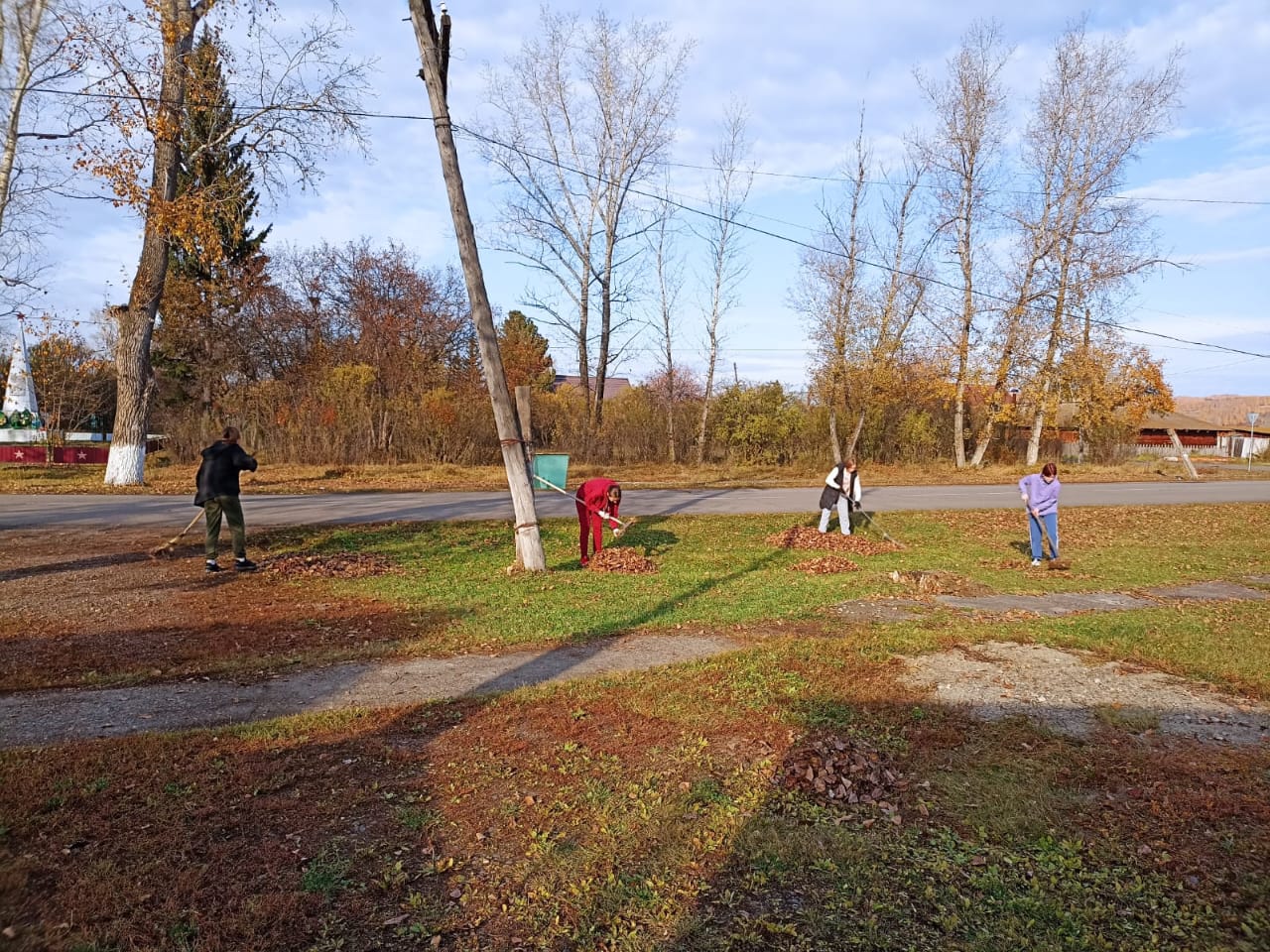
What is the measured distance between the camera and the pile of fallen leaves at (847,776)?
13.5 ft

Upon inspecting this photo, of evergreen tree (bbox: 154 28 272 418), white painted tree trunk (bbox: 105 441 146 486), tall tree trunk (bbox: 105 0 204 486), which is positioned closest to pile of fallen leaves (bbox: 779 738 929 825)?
tall tree trunk (bbox: 105 0 204 486)

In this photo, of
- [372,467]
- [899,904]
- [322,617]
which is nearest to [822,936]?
[899,904]

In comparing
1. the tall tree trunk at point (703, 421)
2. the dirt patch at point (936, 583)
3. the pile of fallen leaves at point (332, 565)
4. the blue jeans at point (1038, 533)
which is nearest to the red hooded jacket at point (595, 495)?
the pile of fallen leaves at point (332, 565)

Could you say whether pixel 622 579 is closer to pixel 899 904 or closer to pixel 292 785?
pixel 292 785

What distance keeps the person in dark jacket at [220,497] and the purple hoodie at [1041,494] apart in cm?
1114

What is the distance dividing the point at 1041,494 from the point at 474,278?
8.80 metres

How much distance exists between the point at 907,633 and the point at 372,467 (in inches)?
808

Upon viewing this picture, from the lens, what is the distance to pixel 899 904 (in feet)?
10.5

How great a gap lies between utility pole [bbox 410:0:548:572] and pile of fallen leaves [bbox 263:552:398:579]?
6.40ft

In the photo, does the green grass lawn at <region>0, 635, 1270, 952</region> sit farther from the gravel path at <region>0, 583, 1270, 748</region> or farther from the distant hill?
the distant hill

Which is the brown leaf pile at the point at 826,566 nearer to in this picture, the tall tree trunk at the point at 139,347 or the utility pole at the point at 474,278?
the utility pole at the point at 474,278

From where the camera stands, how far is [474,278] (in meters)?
10.3

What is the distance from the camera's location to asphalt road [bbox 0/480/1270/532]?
14.6 metres

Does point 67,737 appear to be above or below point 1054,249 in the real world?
below
